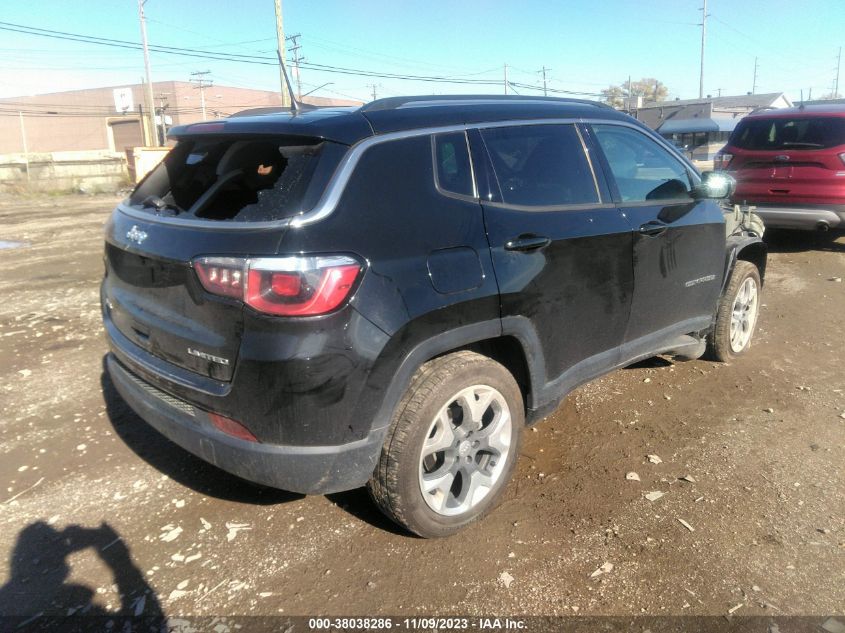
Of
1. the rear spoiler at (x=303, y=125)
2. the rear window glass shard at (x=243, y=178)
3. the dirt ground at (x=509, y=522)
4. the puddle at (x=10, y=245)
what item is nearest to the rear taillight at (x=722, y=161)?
the dirt ground at (x=509, y=522)

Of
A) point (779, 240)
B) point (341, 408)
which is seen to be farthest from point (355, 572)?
point (779, 240)

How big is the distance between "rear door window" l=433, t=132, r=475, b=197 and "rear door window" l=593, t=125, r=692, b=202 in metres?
1.06

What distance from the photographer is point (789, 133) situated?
8.13m

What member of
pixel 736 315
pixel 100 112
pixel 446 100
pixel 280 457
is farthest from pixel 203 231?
pixel 100 112

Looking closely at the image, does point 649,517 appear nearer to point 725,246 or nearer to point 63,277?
point 725,246

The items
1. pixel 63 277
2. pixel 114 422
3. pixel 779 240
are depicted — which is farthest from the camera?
pixel 779 240

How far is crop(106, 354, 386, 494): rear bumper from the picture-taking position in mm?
2354

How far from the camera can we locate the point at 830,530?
285 centimetres

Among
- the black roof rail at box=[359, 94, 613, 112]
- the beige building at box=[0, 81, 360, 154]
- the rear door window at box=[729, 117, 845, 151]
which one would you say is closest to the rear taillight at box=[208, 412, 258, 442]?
the black roof rail at box=[359, 94, 613, 112]

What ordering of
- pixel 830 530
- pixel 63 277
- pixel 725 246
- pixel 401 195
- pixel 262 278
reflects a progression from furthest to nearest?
pixel 63 277 → pixel 725 246 → pixel 830 530 → pixel 401 195 → pixel 262 278

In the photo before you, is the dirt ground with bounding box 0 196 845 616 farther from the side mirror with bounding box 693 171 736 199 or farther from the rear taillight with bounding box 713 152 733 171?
the rear taillight with bounding box 713 152 733 171

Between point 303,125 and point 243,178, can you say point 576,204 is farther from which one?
point 243,178

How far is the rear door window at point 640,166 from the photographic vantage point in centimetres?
354

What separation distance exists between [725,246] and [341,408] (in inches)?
125
